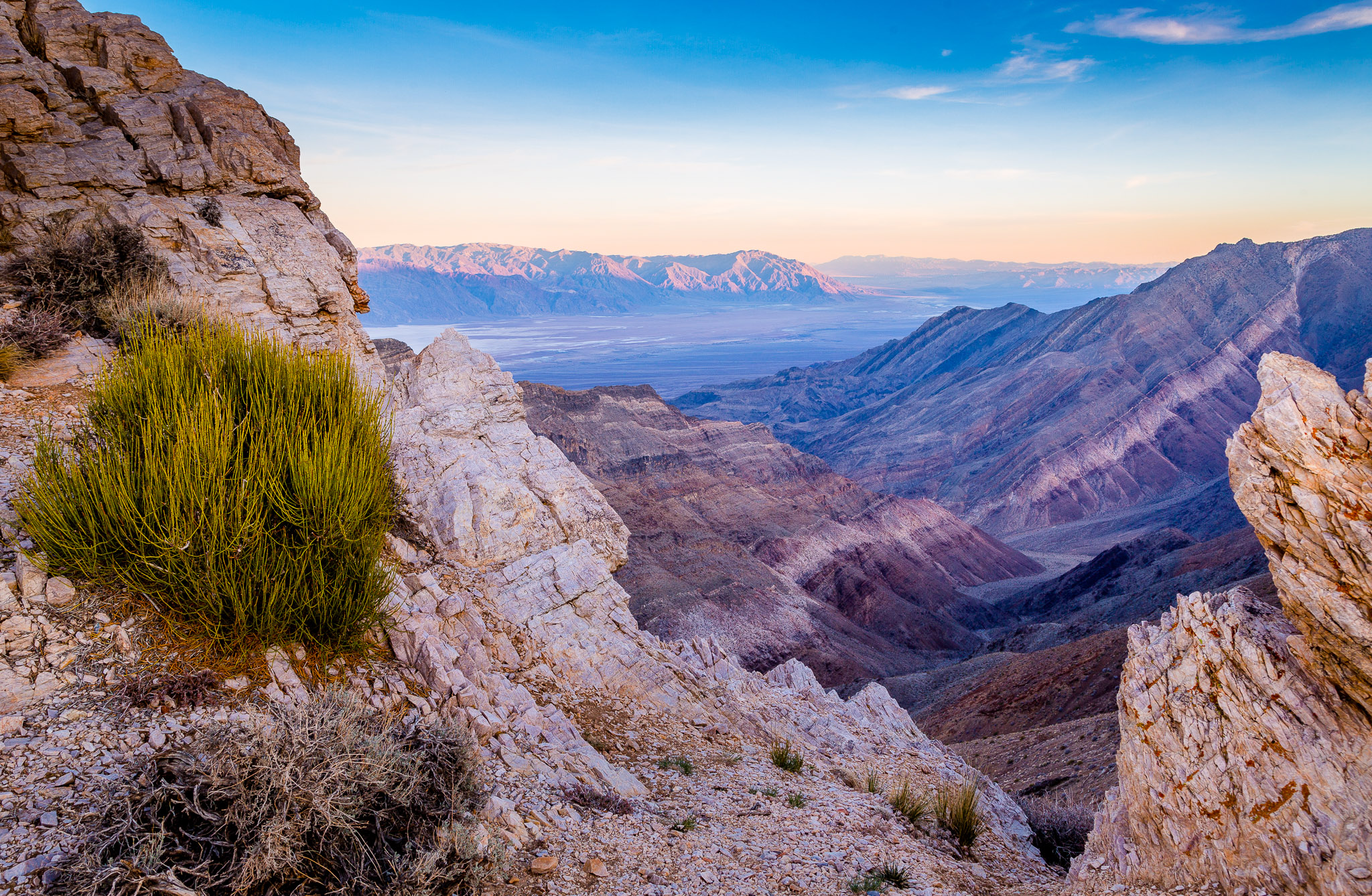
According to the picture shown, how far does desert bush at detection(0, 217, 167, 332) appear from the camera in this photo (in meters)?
9.81

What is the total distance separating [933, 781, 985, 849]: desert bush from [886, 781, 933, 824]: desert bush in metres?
0.16

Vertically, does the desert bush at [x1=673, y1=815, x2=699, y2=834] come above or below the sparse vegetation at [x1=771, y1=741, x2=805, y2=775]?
above

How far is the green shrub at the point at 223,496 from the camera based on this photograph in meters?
5.48

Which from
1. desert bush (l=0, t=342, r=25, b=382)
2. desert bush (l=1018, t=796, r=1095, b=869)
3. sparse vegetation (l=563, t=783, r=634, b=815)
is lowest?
desert bush (l=1018, t=796, r=1095, b=869)

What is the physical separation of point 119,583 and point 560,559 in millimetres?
7067

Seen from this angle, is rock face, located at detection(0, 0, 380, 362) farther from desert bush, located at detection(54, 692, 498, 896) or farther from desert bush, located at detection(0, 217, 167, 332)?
desert bush, located at detection(54, 692, 498, 896)

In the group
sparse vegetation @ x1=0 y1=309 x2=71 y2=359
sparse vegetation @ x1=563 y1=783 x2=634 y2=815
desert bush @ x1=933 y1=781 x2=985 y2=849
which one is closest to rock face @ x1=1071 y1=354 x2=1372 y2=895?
desert bush @ x1=933 y1=781 x2=985 y2=849

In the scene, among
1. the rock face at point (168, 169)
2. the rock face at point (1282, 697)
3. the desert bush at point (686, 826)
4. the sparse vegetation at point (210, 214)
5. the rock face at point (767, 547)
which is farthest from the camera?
the rock face at point (767, 547)

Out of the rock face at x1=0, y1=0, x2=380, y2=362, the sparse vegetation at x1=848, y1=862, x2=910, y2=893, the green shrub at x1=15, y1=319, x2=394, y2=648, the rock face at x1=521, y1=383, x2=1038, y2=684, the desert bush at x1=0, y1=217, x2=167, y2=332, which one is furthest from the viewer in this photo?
the rock face at x1=521, y1=383, x2=1038, y2=684

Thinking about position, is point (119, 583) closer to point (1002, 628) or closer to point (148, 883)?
point (148, 883)

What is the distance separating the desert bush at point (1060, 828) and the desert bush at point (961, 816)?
5.04 ft

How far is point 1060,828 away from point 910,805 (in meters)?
3.69

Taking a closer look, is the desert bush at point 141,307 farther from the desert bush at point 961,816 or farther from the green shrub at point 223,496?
the desert bush at point 961,816

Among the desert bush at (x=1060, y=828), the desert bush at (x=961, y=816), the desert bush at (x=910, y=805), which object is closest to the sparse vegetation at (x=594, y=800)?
the desert bush at (x=910, y=805)
